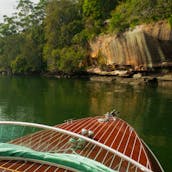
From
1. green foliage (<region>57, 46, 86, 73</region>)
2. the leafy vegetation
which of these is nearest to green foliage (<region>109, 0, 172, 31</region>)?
the leafy vegetation

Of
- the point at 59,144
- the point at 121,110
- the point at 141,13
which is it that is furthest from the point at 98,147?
the point at 141,13

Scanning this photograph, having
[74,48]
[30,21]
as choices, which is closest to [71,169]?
[74,48]

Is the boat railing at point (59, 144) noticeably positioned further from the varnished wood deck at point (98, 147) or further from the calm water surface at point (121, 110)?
the calm water surface at point (121, 110)

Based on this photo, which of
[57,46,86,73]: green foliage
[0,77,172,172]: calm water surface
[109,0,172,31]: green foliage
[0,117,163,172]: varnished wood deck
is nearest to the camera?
[0,117,163,172]: varnished wood deck

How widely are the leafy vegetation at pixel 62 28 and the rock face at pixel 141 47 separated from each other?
Result: 82 centimetres

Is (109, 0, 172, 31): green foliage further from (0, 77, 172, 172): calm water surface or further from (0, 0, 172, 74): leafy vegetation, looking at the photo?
(0, 77, 172, 172): calm water surface

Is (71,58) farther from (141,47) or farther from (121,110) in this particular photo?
(121,110)

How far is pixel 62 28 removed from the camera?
35.9 metres

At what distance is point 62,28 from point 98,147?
31.8 meters

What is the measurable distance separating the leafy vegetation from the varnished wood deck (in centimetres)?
1781

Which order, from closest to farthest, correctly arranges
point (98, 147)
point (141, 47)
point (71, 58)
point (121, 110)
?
point (98, 147) < point (121, 110) < point (141, 47) < point (71, 58)

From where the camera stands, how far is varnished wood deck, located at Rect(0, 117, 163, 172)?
4137mm

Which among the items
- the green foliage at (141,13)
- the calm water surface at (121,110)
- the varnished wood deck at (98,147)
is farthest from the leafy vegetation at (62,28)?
the varnished wood deck at (98,147)

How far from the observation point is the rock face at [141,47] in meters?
24.5
